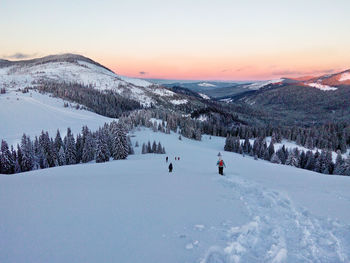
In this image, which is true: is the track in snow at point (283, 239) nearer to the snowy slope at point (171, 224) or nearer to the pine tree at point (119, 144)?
the snowy slope at point (171, 224)

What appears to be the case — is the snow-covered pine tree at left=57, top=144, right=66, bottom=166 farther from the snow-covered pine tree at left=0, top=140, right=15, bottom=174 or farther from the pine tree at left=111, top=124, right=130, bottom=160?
the pine tree at left=111, top=124, right=130, bottom=160

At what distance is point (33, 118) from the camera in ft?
397

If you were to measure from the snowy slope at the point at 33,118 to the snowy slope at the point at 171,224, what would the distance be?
93.8m

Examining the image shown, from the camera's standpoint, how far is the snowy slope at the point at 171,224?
6121mm

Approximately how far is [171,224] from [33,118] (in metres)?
145

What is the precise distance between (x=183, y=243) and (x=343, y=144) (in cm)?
15019

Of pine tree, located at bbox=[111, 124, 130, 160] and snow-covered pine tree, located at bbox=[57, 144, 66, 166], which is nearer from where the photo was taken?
pine tree, located at bbox=[111, 124, 130, 160]

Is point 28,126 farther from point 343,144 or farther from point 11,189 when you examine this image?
point 343,144

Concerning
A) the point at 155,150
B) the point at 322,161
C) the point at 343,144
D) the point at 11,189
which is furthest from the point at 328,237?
the point at 343,144

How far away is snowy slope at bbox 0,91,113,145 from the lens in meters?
98.6

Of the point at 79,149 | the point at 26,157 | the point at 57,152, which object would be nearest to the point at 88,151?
the point at 79,149

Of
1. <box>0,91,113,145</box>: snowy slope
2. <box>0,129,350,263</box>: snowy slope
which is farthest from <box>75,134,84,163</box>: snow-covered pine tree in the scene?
<box>0,129,350,263</box>: snowy slope

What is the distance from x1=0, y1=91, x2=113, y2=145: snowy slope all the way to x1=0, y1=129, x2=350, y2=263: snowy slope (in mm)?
93777

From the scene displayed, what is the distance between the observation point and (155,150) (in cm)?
7612
